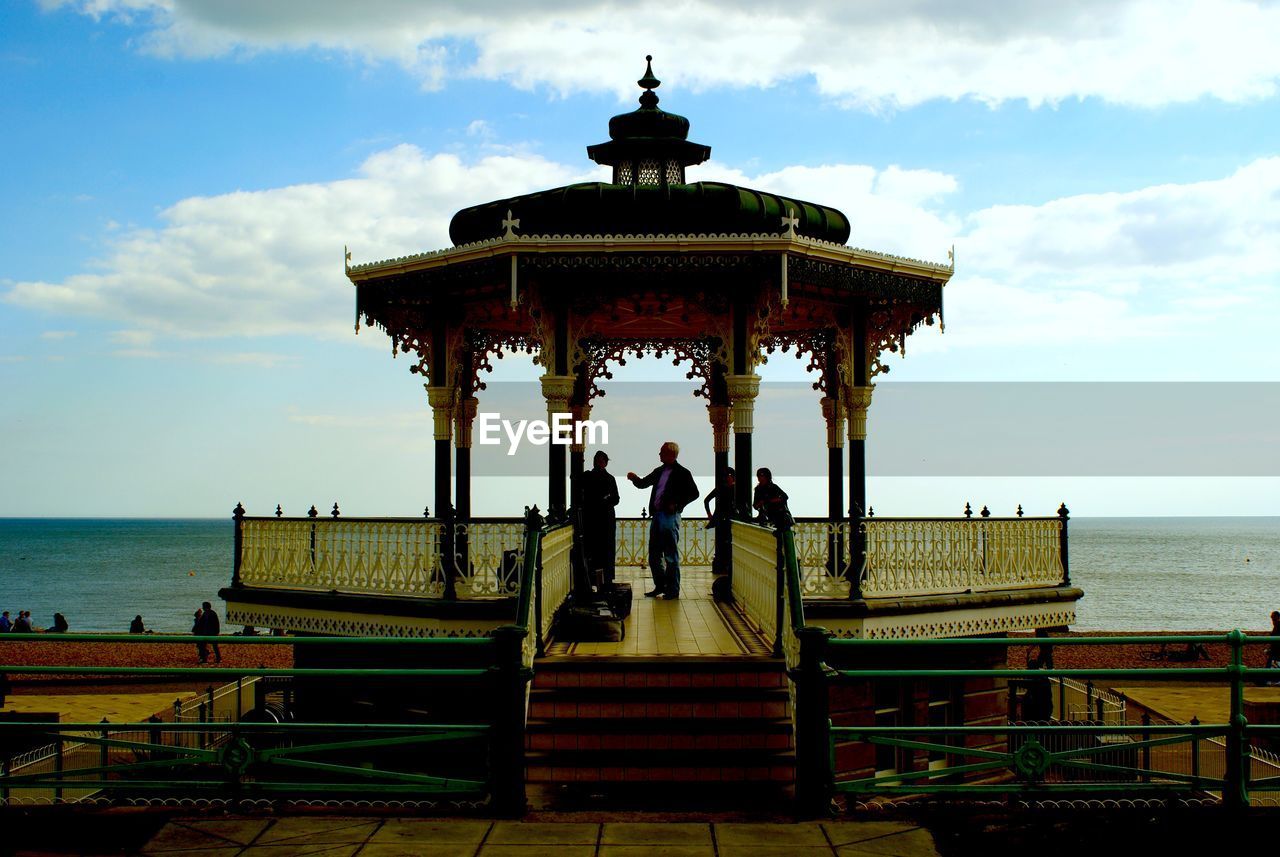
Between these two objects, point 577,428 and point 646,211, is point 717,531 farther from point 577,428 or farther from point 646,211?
point 646,211

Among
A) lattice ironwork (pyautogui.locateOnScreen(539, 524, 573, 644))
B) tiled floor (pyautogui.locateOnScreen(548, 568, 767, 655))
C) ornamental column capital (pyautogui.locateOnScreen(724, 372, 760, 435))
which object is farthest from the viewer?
ornamental column capital (pyautogui.locateOnScreen(724, 372, 760, 435))

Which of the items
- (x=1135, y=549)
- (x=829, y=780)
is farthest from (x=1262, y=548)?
(x=829, y=780)

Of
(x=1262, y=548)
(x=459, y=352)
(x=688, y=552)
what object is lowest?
(x=1262, y=548)

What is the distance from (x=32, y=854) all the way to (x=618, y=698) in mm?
4698

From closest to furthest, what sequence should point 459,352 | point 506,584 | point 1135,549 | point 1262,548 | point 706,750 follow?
1. point 706,750
2. point 506,584
3. point 459,352
4. point 1135,549
5. point 1262,548

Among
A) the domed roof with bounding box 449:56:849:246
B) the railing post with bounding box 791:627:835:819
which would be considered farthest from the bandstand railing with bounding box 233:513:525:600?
the railing post with bounding box 791:627:835:819

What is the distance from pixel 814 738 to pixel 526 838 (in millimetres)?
1734

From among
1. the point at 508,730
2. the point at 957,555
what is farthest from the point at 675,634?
the point at 508,730

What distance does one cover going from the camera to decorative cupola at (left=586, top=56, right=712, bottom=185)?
52.4ft

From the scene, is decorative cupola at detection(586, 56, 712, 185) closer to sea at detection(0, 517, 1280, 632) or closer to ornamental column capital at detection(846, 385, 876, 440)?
ornamental column capital at detection(846, 385, 876, 440)

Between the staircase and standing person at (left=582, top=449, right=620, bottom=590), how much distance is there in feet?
12.2

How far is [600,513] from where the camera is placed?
42.8 ft

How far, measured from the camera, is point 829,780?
20.1 ft

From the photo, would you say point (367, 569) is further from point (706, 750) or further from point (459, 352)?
point (706, 750)
